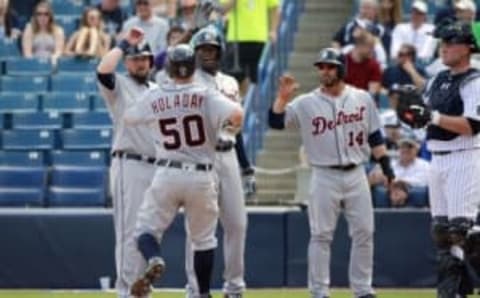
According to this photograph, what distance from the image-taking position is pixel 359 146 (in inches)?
535

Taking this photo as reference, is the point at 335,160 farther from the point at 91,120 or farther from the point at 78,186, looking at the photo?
the point at 91,120

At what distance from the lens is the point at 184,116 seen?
40.2ft

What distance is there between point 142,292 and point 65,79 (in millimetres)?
7665

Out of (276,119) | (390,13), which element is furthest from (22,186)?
(390,13)

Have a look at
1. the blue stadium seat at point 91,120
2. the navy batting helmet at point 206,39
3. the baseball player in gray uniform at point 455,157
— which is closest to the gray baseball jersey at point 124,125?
the navy batting helmet at point 206,39

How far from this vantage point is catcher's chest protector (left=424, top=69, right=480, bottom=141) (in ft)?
40.5

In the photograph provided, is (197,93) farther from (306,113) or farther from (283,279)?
(283,279)

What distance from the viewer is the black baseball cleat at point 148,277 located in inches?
467

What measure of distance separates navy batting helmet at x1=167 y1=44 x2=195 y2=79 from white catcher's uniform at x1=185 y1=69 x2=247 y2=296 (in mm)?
631

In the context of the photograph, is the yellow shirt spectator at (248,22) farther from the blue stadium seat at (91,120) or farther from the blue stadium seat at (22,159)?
the blue stadium seat at (22,159)

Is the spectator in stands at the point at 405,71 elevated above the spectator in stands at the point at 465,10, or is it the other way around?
the spectator in stands at the point at 465,10

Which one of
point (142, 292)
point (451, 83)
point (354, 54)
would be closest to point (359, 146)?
point (451, 83)

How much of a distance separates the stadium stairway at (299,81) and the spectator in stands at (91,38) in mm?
2195

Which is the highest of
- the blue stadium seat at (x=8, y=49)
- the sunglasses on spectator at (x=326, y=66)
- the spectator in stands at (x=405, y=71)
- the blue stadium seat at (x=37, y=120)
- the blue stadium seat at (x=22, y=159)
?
the sunglasses on spectator at (x=326, y=66)
